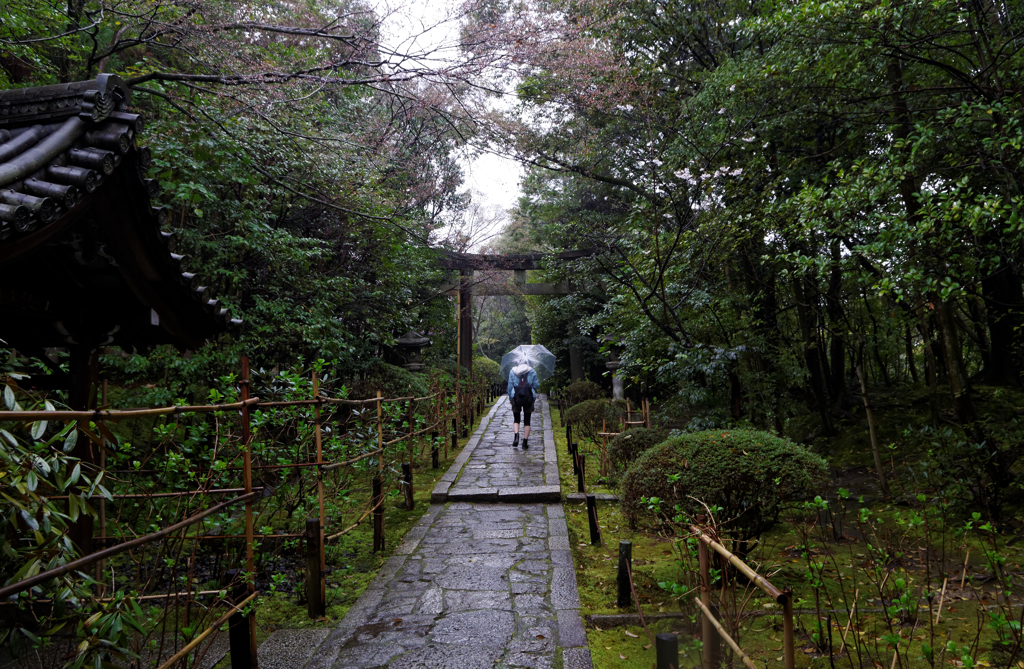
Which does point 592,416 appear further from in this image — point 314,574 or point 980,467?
point 314,574

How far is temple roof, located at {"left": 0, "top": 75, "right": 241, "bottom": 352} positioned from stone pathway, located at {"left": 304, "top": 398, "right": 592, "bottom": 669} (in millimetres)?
Result: 2718

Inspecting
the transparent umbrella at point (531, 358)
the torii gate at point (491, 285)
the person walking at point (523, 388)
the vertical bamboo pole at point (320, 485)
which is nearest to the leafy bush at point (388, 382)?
the transparent umbrella at point (531, 358)

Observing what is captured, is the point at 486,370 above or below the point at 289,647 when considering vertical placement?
above

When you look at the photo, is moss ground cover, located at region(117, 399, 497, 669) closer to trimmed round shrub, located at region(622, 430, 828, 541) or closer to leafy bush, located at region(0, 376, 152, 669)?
leafy bush, located at region(0, 376, 152, 669)

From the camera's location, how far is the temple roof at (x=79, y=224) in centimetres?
292

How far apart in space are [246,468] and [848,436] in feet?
33.0

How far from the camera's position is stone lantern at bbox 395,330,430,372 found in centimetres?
1512

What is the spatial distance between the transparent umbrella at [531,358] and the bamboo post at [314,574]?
26.8ft

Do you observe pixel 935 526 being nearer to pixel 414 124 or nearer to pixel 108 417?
pixel 108 417

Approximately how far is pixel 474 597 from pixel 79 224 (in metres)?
3.69

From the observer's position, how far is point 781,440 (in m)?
4.42

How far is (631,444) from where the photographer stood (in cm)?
725

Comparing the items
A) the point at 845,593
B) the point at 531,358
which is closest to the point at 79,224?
the point at 845,593

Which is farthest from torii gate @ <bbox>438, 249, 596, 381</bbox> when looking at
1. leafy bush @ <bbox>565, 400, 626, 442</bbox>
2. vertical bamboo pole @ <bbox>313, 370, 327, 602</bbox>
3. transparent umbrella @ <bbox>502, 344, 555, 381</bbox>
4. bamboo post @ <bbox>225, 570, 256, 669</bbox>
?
bamboo post @ <bbox>225, 570, 256, 669</bbox>
